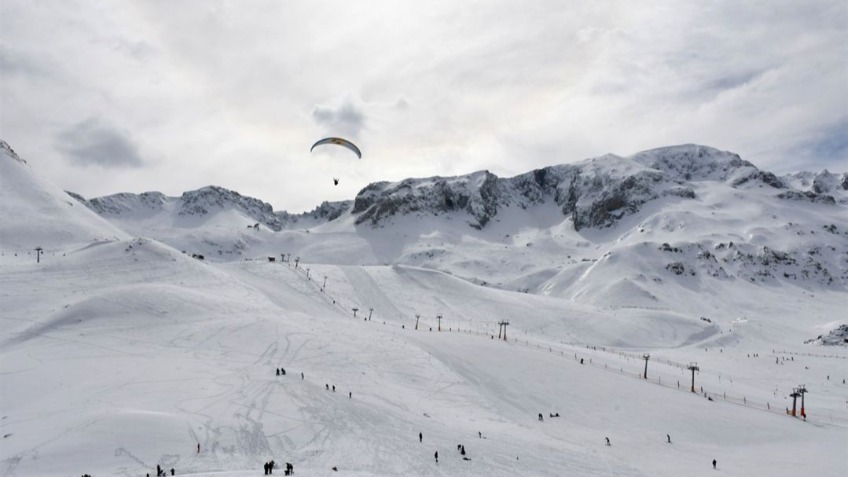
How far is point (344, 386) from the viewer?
41.7m

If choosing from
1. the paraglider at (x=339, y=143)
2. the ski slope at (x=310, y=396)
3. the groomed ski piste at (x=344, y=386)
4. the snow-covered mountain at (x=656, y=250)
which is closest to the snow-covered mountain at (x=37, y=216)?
the groomed ski piste at (x=344, y=386)

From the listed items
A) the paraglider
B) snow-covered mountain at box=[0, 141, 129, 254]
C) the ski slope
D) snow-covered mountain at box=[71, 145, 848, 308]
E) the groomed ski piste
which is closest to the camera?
the ski slope

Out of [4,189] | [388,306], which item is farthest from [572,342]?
[4,189]

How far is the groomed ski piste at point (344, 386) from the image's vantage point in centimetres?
2898

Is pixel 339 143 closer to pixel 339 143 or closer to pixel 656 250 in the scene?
pixel 339 143

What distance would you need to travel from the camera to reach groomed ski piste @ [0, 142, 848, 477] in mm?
28984

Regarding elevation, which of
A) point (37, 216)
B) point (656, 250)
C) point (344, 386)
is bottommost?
point (344, 386)

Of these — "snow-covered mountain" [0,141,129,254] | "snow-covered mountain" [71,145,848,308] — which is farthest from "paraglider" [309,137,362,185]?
"snow-covered mountain" [71,145,848,308]

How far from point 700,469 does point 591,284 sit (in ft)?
308

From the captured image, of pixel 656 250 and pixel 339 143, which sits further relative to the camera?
pixel 656 250

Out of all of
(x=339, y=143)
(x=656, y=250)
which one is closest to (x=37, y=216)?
(x=339, y=143)

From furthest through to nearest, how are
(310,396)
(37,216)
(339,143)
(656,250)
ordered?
(656,250) → (37,216) → (339,143) → (310,396)

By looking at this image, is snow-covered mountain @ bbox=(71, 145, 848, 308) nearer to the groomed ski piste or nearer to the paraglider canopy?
the groomed ski piste

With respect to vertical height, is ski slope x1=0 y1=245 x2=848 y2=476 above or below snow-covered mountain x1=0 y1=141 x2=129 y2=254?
below
